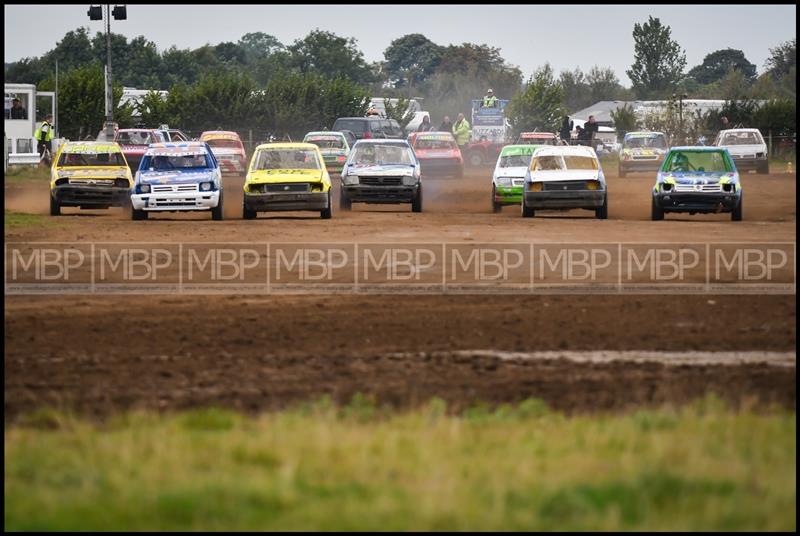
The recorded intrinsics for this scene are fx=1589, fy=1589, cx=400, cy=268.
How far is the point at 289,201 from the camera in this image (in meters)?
28.8

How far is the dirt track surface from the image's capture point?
11.4m

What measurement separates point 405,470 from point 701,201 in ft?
69.2

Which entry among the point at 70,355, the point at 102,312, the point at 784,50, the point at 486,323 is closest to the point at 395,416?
the point at 70,355

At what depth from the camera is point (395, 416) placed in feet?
33.5

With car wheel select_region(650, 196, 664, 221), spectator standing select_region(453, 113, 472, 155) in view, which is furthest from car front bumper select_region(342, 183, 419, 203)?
spectator standing select_region(453, 113, 472, 155)

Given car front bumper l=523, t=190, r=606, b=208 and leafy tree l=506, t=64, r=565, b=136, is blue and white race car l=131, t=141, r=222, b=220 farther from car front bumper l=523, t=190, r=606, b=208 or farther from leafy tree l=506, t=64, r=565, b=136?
leafy tree l=506, t=64, r=565, b=136

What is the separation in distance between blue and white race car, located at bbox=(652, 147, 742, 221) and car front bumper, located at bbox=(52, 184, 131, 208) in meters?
10.5

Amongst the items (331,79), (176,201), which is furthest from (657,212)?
(331,79)

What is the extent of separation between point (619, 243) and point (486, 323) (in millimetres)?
9111

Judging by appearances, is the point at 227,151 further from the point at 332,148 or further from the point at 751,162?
the point at 751,162

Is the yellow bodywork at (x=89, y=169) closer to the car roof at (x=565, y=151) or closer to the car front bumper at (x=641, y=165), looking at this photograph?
the car roof at (x=565, y=151)

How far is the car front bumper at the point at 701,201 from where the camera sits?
28609 millimetres

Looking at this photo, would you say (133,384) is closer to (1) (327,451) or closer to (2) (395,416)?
(2) (395,416)

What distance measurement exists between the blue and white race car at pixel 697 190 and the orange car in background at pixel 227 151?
20.6 m
